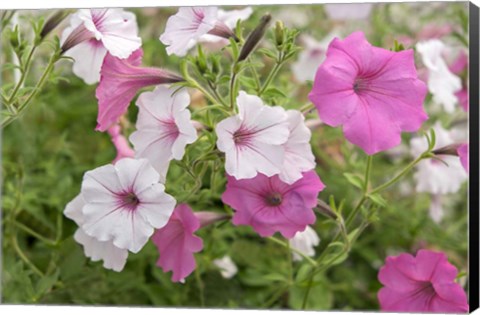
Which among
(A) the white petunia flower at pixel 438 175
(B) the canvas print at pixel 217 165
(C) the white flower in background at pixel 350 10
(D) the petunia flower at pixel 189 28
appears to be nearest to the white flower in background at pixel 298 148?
(B) the canvas print at pixel 217 165

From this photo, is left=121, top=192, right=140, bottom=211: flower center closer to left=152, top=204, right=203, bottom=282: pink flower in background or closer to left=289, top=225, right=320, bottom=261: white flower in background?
left=152, top=204, right=203, bottom=282: pink flower in background

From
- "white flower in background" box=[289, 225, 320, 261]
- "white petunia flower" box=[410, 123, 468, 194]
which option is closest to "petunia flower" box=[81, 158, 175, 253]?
"white flower in background" box=[289, 225, 320, 261]

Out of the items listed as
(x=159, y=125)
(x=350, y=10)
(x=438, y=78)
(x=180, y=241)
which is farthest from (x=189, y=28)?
(x=350, y=10)

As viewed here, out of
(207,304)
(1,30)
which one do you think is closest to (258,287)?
(207,304)

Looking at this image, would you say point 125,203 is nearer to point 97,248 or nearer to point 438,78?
point 97,248

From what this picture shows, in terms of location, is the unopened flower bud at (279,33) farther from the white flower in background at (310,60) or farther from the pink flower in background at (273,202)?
the white flower in background at (310,60)
